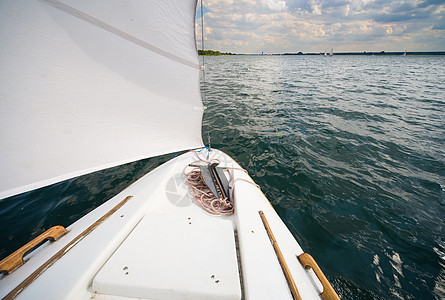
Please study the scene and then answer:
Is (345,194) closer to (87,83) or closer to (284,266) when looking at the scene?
(284,266)

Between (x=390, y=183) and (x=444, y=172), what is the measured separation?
1.64 metres

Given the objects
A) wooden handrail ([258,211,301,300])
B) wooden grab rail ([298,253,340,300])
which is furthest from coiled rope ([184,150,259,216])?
wooden grab rail ([298,253,340,300])

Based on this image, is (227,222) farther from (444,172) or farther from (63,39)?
(444,172)

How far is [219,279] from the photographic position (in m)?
1.42

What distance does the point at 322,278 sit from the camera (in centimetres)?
149

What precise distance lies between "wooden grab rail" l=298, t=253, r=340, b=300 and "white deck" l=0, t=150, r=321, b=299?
0.07 m

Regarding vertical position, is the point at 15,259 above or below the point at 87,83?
below

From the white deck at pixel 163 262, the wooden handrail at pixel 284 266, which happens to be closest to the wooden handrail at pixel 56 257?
the white deck at pixel 163 262

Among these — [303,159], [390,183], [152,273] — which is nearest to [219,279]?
[152,273]

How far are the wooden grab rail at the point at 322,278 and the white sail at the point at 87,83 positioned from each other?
94.1 inches

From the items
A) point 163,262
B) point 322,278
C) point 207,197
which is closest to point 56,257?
point 163,262

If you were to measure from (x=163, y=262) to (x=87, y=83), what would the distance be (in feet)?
6.92

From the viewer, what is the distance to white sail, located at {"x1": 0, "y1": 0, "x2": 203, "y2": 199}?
1641mm

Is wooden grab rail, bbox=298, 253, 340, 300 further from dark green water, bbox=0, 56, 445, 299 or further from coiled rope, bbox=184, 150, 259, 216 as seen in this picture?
dark green water, bbox=0, 56, 445, 299
